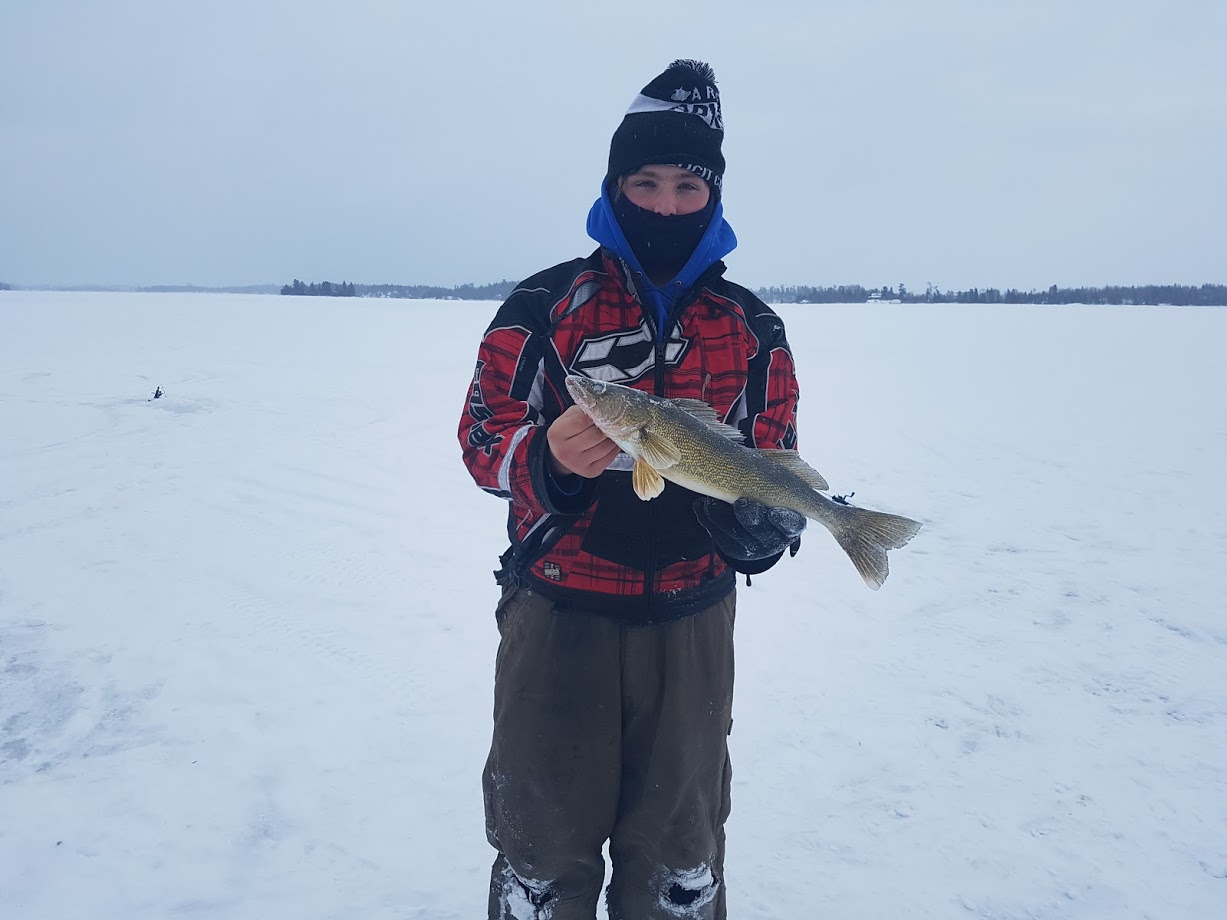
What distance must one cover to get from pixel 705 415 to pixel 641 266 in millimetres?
566

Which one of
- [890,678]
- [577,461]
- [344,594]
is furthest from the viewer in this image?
[344,594]

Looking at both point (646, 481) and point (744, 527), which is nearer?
point (646, 481)

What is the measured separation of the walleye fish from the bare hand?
0.09 ft

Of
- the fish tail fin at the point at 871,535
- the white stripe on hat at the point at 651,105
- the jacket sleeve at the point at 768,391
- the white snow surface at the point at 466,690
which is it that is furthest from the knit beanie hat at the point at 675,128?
the white snow surface at the point at 466,690

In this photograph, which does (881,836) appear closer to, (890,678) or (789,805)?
(789,805)

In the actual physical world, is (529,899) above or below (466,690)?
above

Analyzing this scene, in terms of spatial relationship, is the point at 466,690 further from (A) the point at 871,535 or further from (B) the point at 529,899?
(A) the point at 871,535

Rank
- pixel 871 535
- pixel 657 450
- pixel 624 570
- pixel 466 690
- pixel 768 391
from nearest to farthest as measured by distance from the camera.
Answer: pixel 657 450 < pixel 624 570 < pixel 768 391 < pixel 871 535 < pixel 466 690

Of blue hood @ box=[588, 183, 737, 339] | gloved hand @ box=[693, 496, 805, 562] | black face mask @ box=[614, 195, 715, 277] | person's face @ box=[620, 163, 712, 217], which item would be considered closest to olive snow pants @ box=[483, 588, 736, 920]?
gloved hand @ box=[693, 496, 805, 562]

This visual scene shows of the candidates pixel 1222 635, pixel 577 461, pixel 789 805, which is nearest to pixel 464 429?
pixel 577 461

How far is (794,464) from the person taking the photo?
2.45 meters

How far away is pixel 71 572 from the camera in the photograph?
5.96 meters

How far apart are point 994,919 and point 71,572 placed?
687cm

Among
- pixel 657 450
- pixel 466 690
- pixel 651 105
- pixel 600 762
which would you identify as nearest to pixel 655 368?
pixel 657 450
